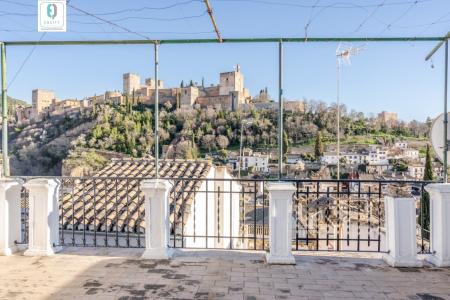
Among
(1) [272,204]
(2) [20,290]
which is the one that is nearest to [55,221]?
(2) [20,290]

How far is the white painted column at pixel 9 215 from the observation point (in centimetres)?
364

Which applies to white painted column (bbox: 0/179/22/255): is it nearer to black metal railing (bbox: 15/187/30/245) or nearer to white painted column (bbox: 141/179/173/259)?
black metal railing (bbox: 15/187/30/245)

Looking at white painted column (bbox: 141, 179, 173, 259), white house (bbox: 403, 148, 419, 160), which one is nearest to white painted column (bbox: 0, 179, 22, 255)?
white painted column (bbox: 141, 179, 173, 259)

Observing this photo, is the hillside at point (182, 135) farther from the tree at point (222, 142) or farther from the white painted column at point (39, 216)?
the white painted column at point (39, 216)

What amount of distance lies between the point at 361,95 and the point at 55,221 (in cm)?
1613

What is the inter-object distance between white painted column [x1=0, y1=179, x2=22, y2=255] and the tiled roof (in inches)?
24.4

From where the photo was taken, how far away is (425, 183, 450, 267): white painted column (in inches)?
131

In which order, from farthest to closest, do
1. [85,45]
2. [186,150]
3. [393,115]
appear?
[393,115]
[186,150]
[85,45]

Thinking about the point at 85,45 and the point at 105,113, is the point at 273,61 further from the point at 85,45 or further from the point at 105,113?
the point at 105,113

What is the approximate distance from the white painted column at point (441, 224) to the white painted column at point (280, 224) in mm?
1459

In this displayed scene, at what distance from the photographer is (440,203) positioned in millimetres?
3344

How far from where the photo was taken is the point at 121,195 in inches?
252

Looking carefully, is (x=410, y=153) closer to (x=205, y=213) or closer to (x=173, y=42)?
(x=205, y=213)

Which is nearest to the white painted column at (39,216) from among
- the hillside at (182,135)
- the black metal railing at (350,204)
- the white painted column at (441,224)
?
the black metal railing at (350,204)
